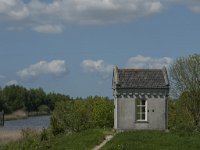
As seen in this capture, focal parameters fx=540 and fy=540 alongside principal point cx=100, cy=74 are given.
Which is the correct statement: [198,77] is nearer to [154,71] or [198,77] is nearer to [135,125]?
[154,71]

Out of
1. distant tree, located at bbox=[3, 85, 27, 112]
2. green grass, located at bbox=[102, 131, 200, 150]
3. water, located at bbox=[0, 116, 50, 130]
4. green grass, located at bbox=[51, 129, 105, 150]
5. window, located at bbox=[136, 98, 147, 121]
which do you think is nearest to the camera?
green grass, located at bbox=[102, 131, 200, 150]

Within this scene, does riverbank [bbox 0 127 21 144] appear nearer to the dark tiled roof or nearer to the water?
the water

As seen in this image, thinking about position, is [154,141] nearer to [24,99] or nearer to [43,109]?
[24,99]

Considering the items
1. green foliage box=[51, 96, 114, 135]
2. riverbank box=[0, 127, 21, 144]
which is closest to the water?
riverbank box=[0, 127, 21, 144]

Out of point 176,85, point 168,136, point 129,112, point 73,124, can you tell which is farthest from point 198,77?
point 168,136

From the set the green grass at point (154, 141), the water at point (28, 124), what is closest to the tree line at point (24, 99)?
the water at point (28, 124)

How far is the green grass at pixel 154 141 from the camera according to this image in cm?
2720

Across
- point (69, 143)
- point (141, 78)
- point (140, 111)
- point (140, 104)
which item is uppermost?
point (141, 78)

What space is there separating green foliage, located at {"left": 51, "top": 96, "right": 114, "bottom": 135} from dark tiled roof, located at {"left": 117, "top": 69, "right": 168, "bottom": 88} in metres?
9.66

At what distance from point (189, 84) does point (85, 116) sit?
1010 centimetres

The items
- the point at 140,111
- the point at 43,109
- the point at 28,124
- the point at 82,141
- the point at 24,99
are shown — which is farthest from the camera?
the point at 43,109

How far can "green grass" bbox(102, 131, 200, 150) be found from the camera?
2720 cm

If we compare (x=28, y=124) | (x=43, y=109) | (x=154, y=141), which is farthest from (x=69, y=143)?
(x=43, y=109)

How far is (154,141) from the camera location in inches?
1140
